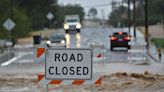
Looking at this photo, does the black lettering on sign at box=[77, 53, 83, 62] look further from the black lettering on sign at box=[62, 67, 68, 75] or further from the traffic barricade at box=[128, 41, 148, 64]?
the traffic barricade at box=[128, 41, 148, 64]

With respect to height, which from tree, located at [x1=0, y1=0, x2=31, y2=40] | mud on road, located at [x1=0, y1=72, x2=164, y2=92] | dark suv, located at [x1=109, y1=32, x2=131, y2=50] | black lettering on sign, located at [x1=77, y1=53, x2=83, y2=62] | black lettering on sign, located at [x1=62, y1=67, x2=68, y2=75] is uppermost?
tree, located at [x1=0, y1=0, x2=31, y2=40]

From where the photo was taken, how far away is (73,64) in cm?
1244

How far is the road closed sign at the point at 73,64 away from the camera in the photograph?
12.5 m

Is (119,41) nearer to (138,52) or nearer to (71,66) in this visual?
(138,52)

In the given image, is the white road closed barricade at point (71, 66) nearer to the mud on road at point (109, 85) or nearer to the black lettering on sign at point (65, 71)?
the black lettering on sign at point (65, 71)

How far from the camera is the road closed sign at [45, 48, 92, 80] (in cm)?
1247

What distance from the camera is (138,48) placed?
115ft

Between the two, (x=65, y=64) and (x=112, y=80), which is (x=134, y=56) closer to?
(x=112, y=80)

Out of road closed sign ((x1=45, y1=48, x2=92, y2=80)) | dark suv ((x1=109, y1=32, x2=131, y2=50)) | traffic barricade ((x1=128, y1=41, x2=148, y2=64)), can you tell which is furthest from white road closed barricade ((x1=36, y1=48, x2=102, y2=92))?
dark suv ((x1=109, y1=32, x2=131, y2=50))

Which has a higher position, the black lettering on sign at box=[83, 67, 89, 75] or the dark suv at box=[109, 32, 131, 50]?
the dark suv at box=[109, 32, 131, 50]

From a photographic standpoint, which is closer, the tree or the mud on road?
the mud on road

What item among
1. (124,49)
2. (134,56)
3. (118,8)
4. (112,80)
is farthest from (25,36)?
(118,8)

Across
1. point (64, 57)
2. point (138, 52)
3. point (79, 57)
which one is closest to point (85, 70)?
point (79, 57)

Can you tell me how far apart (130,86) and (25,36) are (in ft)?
227
